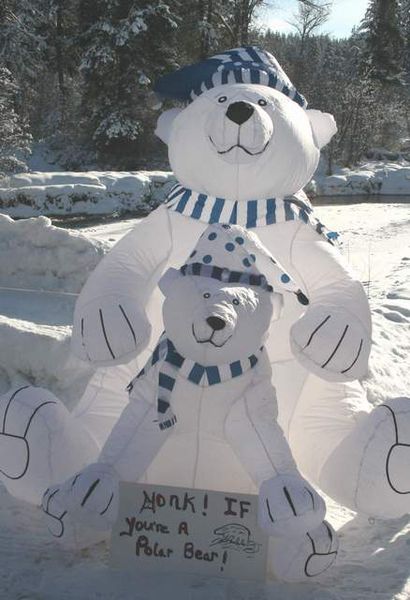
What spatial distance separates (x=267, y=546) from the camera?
192cm

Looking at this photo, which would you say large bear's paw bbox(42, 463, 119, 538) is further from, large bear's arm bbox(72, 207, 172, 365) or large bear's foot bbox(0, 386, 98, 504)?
large bear's arm bbox(72, 207, 172, 365)

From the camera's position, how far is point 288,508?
1.79 metres

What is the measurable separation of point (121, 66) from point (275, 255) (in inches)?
688

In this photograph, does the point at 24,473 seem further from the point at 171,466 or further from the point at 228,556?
the point at 228,556

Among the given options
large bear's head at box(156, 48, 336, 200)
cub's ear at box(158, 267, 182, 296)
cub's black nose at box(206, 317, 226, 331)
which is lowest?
cub's black nose at box(206, 317, 226, 331)

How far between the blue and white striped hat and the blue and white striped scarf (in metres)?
0.43

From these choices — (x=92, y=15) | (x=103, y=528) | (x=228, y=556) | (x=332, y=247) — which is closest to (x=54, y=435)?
(x=103, y=528)

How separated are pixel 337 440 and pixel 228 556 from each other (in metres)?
0.63

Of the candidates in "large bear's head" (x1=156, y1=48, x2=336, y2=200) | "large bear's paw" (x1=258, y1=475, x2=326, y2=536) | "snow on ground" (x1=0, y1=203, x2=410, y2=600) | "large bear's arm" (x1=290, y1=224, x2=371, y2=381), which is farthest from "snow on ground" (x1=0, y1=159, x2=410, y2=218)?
"large bear's paw" (x1=258, y1=475, x2=326, y2=536)

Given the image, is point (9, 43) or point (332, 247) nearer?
point (332, 247)

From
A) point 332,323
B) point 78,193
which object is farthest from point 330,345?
point 78,193

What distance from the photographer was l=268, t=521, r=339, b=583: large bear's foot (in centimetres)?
185

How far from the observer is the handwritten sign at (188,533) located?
191 centimetres

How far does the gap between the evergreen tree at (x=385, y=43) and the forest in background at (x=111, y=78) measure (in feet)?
21.4
